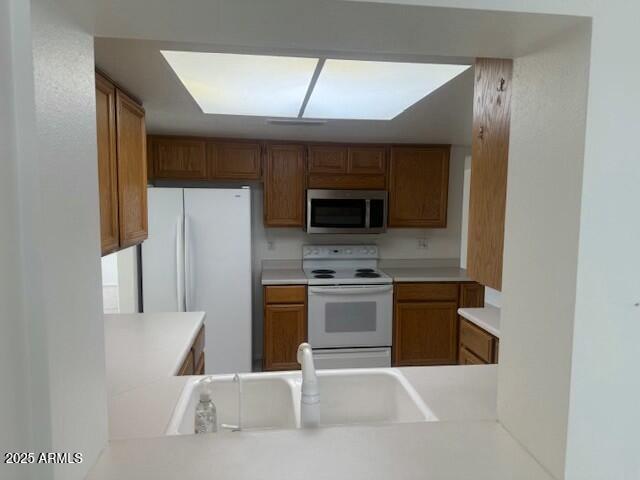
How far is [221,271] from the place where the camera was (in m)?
3.17

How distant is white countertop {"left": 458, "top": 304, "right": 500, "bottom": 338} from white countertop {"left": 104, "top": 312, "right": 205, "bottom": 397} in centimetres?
163

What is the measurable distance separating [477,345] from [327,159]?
203 cm

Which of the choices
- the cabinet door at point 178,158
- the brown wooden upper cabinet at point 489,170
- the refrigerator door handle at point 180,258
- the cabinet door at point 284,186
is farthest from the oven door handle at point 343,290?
the brown wooden upper cabinet at point 489,170

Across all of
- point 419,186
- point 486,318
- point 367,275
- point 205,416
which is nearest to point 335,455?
point 205,416

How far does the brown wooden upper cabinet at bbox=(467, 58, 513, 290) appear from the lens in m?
0.99

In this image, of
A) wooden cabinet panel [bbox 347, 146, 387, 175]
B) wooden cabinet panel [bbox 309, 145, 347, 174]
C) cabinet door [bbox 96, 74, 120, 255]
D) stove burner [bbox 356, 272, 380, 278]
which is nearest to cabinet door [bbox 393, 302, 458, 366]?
stove burner [bbox 356, 272, 380, 278]

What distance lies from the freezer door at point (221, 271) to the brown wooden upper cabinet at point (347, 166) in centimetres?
73

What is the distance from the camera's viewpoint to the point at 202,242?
123 inches

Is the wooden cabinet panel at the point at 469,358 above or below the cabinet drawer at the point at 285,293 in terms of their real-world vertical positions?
below

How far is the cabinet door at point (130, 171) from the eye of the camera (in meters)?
1.67

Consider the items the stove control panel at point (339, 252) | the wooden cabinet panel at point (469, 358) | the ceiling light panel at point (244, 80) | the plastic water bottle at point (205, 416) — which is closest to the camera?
the plastic water bottle at point (205, 416)

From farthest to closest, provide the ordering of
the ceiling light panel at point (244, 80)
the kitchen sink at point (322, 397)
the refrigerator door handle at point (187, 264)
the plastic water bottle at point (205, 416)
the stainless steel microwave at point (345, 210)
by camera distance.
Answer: the stainless steel microwave at point (345, 210) < the refrigerator door handle at point (187, 264) < the ceiling light panel at point (244, 80) < the kitchen sink at point (322, 397) < the plastic water bottle at point (205, 416)

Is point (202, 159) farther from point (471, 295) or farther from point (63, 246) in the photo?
point (63, 246)

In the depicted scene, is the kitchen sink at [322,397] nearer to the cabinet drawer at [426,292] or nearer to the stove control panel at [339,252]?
the cabinet drawer at [426,292]
